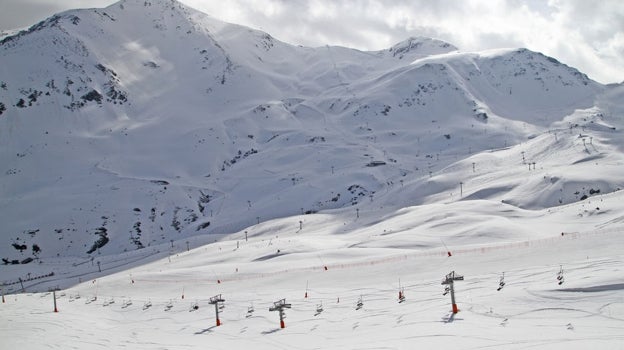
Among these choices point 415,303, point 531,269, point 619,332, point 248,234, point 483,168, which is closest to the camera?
point 619,332

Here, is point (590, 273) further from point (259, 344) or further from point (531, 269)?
point (259, 344)

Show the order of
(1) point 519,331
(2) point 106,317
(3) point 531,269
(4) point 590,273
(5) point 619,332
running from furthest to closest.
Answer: (2) point 106,317
(3) point 531,269
(4) point 590,273
(1) point 519,331
(5) point 619,332

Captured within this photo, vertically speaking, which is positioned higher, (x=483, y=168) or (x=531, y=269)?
(x=483, y=168)

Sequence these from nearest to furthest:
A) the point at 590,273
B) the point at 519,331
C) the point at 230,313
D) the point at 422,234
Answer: the point at 519,331 → the point at 590,273 → the point at 230,313 → the point at 422,234

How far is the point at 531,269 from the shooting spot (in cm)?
4156

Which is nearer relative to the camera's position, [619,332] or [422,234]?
[619,332]

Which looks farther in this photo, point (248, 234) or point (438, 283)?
point (248, 234)

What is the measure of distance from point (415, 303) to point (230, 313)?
1623cm

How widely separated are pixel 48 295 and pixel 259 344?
40.8m

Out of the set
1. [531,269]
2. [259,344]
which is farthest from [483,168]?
[259,344]

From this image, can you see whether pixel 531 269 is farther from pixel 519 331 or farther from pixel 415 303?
pixel 519 331

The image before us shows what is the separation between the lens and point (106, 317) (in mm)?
49969

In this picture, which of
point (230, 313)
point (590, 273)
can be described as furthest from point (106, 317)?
point (590, 273)

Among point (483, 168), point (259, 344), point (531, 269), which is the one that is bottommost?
point (259, 344)
